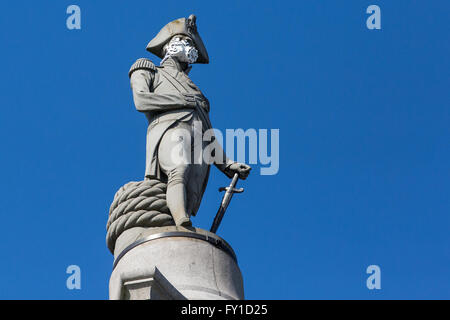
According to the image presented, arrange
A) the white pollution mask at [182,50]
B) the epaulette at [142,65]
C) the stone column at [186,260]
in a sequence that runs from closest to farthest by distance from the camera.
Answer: the stone column at [186,260], the epaulette at [142,65], the white pollution mask at [182,50]

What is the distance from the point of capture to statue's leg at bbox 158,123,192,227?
11.7m

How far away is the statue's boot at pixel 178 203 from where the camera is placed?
11414 mm

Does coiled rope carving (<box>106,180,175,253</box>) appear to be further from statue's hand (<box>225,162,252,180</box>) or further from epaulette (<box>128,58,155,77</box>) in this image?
epaulette (<box>128,58,155,77</box>)

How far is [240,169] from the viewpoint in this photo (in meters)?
13.4

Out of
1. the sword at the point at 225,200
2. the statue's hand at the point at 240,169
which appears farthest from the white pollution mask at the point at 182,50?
the sword at the point at 225,200

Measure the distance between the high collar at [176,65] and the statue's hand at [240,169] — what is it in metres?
1.90

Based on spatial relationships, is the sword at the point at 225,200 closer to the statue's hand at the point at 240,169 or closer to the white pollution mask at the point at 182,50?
the statue's hand at the point at 240,169

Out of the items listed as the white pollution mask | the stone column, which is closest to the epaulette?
the white pollution mask
